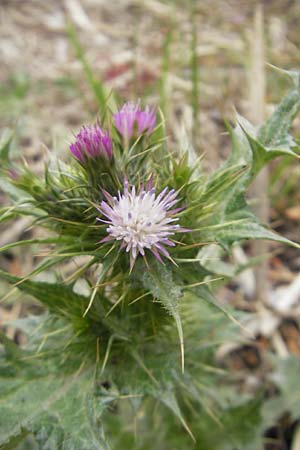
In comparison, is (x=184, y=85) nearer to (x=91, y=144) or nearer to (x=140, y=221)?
(x=91, y=144)

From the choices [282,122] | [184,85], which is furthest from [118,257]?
[184,85]

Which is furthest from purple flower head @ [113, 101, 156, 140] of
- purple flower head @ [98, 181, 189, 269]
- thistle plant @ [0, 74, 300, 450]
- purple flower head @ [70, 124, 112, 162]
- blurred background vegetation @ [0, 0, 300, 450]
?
blurred background vegetation @ [0, 0, 300, 450]

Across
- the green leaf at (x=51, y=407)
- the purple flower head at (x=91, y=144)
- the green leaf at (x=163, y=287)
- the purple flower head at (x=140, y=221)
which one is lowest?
the green leaf at (x=51, y=407)

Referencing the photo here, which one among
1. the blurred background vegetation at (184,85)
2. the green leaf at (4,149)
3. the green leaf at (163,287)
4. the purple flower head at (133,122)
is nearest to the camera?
the green leaf at (163,287)

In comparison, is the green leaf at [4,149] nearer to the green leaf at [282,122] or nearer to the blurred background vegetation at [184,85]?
the blurred background vegetation at [184,85]

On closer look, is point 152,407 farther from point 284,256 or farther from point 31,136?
point 31,136

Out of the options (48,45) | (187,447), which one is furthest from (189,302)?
(48,45)

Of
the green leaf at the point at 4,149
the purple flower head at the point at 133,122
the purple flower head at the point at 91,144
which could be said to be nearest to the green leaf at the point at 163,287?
the purple flower head at the point at 91,144

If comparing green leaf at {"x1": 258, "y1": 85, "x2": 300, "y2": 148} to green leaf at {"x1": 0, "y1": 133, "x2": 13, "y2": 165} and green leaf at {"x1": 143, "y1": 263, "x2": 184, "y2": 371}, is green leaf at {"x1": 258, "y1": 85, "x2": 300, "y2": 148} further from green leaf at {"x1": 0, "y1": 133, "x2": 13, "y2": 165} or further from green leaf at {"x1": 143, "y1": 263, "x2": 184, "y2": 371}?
green leaf at {"x1": 0, "y1": 133, "x2": 13, "y2": 165}
